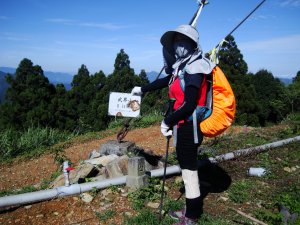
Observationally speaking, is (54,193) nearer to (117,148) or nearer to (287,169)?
(117,148)

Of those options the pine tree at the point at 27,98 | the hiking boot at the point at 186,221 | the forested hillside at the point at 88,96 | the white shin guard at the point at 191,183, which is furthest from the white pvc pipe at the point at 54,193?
the pine tree at the point at 27,98

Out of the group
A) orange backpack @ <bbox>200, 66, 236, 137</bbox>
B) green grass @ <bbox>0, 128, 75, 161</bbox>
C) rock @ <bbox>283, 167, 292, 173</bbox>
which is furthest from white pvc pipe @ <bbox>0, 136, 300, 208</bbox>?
green grass @ <bbox>0, 128, 75, 161</bbox>

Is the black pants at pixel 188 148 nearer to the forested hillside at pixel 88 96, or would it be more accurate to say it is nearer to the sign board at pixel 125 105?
the sign board at pixel 125 105

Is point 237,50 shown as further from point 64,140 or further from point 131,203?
point 131,203

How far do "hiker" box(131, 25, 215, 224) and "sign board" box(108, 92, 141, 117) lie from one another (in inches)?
109

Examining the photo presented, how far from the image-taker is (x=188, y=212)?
3684 mm

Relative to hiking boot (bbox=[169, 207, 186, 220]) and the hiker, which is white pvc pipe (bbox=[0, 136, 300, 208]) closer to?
hiking boot (bbox=[169, 207, 186, 220])

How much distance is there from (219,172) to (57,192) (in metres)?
2.78

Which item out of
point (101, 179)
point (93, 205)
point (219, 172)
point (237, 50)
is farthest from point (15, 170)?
point (237, 50)

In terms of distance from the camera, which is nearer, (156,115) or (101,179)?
(101,179)

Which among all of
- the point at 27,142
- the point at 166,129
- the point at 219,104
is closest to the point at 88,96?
the point at 27,142

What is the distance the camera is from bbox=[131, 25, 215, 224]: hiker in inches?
128

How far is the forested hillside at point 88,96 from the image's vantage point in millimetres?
22125

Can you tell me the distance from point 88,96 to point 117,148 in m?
20.0
